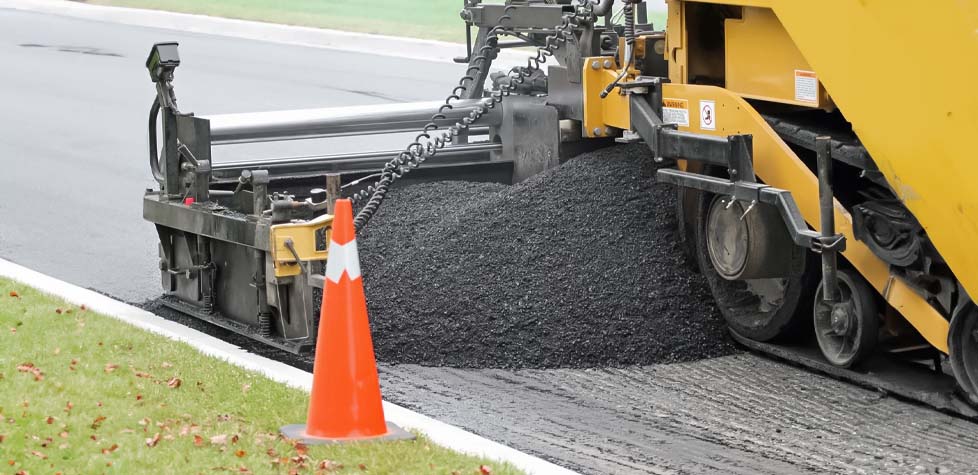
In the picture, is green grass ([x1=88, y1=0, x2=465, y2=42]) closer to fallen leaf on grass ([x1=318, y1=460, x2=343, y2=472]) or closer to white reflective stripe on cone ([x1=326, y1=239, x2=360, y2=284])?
white reflective stripe on cone ([x1=326, y1=239, x2=360, y2=284])

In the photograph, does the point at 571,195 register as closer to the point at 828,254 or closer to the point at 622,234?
the point at 622,234

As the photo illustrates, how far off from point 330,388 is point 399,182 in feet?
13.9

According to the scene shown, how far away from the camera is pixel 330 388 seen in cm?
561

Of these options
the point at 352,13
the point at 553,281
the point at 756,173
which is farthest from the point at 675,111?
the point at 352,13

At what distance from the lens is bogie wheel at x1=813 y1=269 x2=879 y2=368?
258 inches

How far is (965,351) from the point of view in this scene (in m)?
6.05

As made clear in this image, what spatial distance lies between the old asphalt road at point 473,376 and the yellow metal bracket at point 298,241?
631 millimetres

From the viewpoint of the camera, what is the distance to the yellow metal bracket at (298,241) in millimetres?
6914

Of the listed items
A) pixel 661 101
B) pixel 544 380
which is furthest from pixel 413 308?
pixel 661 101

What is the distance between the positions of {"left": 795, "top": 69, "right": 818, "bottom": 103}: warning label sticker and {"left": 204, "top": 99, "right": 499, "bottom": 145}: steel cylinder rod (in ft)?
10.7

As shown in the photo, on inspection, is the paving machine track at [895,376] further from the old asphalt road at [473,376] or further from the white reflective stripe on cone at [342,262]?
the white reflective stripe on cone at [342,262]

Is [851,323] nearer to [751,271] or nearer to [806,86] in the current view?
[751,271]

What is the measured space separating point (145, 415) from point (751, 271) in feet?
9.24

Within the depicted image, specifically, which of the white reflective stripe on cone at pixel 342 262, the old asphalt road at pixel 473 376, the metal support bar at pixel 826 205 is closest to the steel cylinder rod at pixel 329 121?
the old asphalt road at pixel 473 376
